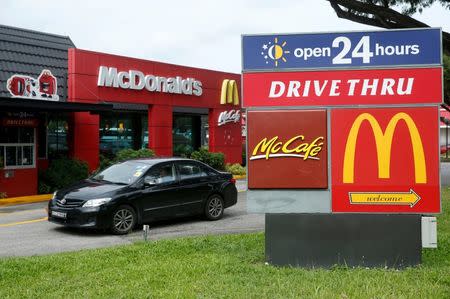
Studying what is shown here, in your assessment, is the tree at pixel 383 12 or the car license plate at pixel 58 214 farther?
the tree at pixel 383 12

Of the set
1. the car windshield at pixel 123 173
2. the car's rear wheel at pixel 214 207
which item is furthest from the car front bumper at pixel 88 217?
the car's rear wheel at pixel 214 207

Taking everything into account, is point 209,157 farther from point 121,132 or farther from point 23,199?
point 23,199

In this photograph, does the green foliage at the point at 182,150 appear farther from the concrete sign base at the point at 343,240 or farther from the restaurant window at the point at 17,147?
the concrete sign base at the point at 343,240

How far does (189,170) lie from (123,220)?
2.21 m

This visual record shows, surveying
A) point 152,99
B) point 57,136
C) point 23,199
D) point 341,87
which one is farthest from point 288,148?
point 152,99

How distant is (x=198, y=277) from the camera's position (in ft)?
19.9

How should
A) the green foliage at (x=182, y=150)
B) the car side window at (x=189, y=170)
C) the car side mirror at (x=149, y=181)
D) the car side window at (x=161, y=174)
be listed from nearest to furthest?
the car side mirror at (x=149, y=181) → the car side window at (x=161, y=174) → the car side window at (x=189, y=170) → the green foliage at (x=182, y=150)

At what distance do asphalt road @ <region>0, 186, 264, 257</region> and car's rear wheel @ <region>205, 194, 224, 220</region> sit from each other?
17cm

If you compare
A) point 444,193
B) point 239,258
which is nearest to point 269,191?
point 239,258

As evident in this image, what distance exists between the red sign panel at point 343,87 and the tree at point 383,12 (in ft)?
23.9

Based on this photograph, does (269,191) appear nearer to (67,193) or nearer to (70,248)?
(70,248)

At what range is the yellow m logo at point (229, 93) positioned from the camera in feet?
89.8

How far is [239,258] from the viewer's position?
712cm

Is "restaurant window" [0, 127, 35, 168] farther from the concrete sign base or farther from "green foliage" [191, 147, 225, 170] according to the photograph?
the concrete sign base
